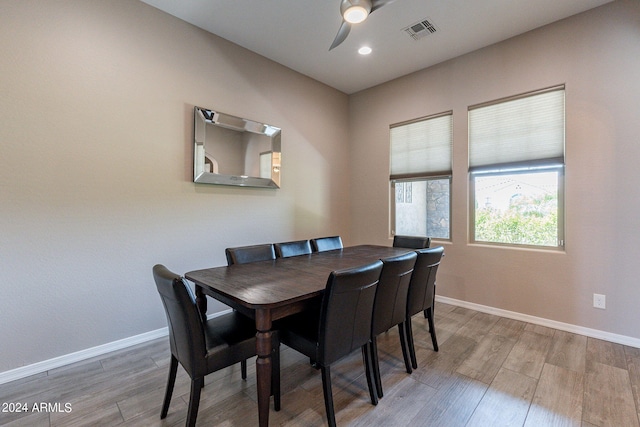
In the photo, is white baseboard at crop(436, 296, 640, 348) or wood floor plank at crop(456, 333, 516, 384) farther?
white baseboard at crop(436, 296, 640, 348)

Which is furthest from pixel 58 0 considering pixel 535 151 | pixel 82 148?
pixel 535 151

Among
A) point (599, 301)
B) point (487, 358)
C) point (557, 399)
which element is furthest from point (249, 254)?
point (599, 301)

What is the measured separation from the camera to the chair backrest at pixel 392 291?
1828mm

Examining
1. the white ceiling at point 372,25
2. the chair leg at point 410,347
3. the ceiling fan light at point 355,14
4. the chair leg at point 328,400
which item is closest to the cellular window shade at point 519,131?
the white ceiling at point 372,25

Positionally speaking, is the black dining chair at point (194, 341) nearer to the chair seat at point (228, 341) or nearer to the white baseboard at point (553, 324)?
the chair seat at point (228, 341)

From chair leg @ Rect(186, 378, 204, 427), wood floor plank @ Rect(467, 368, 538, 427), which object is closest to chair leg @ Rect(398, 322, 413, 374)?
wood floor plank @ Rect(467, 368, 538, 427)

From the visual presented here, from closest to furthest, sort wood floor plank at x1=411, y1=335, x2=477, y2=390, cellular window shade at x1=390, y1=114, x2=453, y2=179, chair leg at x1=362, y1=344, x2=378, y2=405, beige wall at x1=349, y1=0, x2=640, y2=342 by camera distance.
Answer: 1. chair leg at x1=362, y1=344, x2=378, y2=405
2. wood floor plank at x1=411, y1=335, x2=477, y2=390
3. beige wall at x1=349, y1=0, x2=640, y2=342
4. cellular window shade at x1=390, y1=114, x2=453, y2=179

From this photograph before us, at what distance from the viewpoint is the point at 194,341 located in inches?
55.2

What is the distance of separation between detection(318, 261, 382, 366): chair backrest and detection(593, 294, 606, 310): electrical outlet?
2.46 metres

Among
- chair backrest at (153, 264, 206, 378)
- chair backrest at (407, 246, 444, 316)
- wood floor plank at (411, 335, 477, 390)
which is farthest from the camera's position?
chair backrest at (407, 246, 444, 316)

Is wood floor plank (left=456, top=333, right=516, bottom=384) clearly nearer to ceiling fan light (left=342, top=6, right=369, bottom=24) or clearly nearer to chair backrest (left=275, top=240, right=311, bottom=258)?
chair backrest (left=275, top=240, right=311, bottom=258)

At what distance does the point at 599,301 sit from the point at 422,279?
1.88 metres

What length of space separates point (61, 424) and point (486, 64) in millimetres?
4775

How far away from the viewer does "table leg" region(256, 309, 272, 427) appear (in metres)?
1.41
